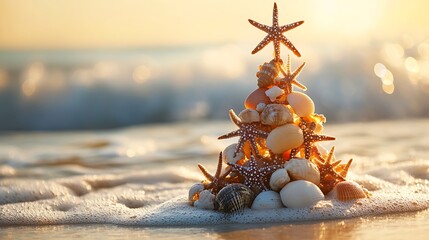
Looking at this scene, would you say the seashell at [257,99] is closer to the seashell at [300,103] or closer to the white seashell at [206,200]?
the seashell at [300,103]

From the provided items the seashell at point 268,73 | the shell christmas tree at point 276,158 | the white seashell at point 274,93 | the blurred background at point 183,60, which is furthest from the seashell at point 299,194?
the blurred background at point 183,60

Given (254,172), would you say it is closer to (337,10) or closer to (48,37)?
(337,10)

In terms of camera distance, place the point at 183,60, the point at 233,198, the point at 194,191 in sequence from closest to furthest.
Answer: the point at 233,198
the point at 194,191
the point at 183,60

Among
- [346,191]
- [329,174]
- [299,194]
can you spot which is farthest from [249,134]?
[346,191]

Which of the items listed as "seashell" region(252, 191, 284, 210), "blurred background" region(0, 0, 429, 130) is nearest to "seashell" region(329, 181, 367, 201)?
"seashell" region(252, 191, 284, 210)

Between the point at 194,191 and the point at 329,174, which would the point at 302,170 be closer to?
the point at 329,174

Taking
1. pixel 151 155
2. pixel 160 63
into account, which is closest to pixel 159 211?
pixel 151 155
